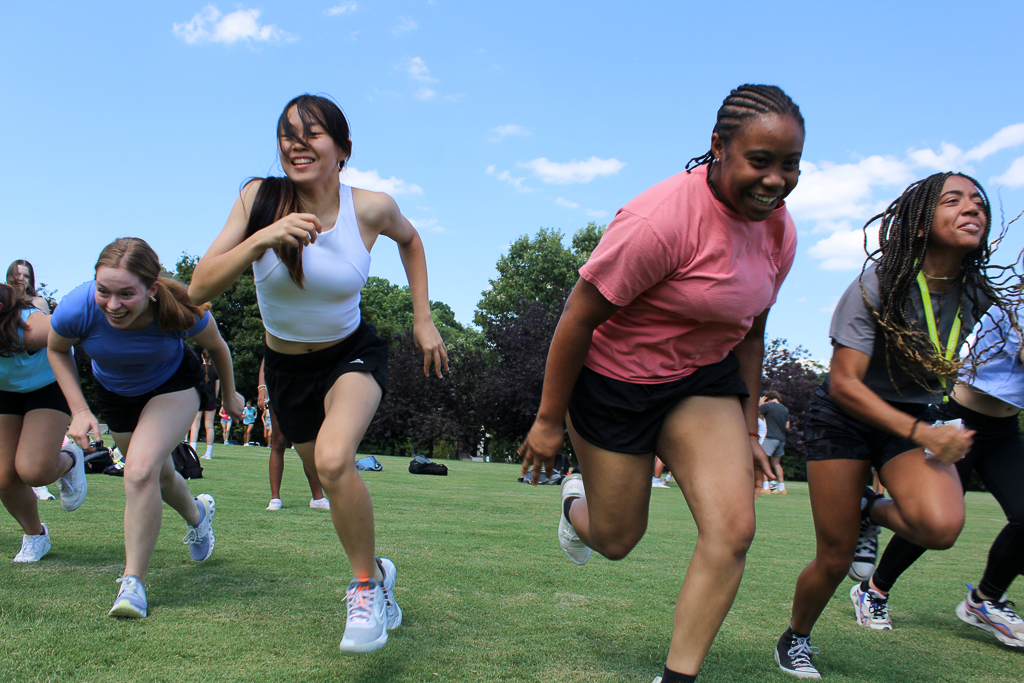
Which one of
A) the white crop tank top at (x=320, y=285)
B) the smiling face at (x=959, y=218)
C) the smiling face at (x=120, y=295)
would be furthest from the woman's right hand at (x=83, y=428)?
the smiling face at (x=959, y=218)

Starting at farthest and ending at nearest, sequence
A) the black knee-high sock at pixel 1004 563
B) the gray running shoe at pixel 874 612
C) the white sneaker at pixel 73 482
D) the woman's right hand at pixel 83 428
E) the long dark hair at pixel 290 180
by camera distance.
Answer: the white sneaker at pixel 73 482, the gray running shoe at pixel 874 612, the black knee-high sock at pixel 1004 563, the woman's right hand at pixel 83 428, the long dark hair at pixel 290 180

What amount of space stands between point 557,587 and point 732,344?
7.89 feet

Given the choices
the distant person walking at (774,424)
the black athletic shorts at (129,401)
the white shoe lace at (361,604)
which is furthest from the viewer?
the distant person walking at (774,424)

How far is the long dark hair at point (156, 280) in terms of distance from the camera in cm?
396

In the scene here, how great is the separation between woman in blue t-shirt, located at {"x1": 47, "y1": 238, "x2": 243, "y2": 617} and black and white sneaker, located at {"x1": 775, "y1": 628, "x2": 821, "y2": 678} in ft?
9.75

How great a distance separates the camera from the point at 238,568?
188 inches

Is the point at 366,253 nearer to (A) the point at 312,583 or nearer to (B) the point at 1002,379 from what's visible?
(A) the point at 312,583

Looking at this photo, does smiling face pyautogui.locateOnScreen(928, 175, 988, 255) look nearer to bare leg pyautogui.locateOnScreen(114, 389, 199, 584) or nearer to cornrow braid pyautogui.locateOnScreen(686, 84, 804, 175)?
cornrow braid pyautogui.locateOnScreen(686, 84, 804, 175)

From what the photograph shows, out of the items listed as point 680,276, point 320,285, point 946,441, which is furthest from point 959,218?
point 320,285

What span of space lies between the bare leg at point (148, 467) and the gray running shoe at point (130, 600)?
118 mm

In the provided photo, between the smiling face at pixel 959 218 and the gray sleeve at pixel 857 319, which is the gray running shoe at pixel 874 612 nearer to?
the gray sleeve at pixel 857 319

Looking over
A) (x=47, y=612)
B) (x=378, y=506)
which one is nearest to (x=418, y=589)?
(x=47, y=612)

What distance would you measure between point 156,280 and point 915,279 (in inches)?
150

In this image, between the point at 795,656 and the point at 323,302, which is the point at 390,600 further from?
the point at 795,656
